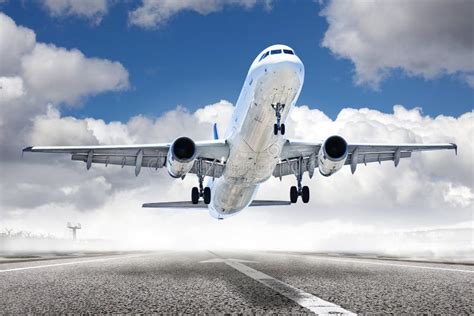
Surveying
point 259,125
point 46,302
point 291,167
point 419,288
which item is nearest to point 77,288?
point 46,302

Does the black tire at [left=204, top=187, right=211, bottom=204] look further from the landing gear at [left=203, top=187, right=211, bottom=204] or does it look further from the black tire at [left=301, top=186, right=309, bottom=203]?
the black tire at [left=301, top=186, right=309, bottom=203]

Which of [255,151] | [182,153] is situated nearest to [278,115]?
[255,151]

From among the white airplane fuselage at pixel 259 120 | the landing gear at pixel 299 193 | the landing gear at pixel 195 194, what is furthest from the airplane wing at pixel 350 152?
the landing gear at pixel 195 194

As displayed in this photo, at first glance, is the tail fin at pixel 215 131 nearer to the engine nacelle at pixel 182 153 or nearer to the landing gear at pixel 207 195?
the landing gear at pixel 207 195

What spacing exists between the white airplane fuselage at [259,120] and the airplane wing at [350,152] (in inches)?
82.7

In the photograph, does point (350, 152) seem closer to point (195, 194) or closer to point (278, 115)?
point (278, 115)

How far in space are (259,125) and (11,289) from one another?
44.6 feet

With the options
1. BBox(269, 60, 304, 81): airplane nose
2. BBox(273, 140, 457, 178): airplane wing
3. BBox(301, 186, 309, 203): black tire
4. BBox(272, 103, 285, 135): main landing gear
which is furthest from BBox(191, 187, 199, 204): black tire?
BBox(269, 60, 304, 81): airplane nose

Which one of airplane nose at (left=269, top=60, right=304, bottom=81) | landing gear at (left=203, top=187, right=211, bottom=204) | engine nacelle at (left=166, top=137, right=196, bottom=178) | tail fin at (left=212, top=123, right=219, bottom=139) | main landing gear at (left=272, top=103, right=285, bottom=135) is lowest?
landing gear at (left=203, top=187, right=211, bottom=204)

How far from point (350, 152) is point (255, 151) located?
6828mm

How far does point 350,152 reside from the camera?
23.1 meters

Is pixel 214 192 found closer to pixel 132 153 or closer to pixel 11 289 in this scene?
pixel 132 153

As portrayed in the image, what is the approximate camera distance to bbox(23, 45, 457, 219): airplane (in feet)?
54.9

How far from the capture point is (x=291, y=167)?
78.0 feet
